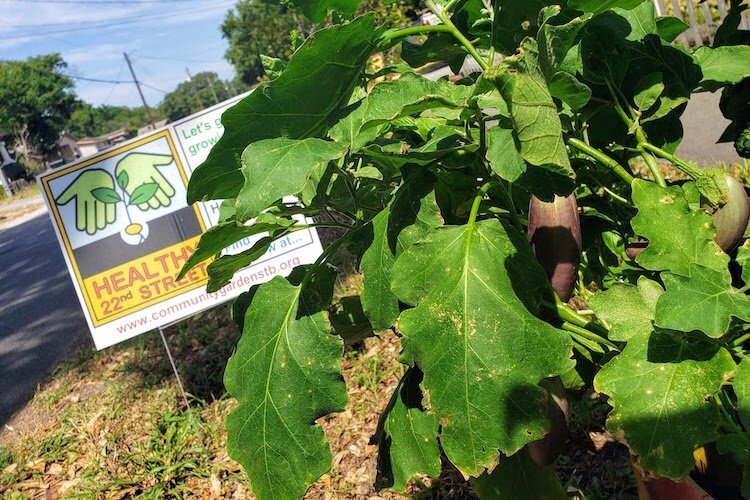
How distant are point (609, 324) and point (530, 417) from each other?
183 mm

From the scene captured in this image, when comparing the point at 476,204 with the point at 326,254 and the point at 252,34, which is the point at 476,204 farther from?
the point at 252,34

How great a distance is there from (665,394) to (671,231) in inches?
8.2

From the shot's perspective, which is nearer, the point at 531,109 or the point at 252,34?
the point at 531,109

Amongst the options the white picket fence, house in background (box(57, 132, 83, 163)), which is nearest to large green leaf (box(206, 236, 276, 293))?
the white picket fence

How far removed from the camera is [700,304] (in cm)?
73

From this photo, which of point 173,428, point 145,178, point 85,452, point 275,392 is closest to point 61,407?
point 85,452

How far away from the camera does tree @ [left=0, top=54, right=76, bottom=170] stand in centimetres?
4784

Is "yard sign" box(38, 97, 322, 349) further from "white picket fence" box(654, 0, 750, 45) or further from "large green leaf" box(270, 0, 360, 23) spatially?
"white picket fence" box(654, 0, 750, 45)

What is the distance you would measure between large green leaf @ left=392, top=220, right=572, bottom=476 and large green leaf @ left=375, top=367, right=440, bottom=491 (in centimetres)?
19

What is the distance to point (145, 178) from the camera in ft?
10.4

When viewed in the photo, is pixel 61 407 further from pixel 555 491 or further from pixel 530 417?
pixel 530 417

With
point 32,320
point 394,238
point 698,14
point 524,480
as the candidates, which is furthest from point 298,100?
point 32,320

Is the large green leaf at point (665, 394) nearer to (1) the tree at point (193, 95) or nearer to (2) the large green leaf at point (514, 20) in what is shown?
(2) the large green leaf at point (514, 20)

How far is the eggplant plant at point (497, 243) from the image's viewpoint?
2.45ft
